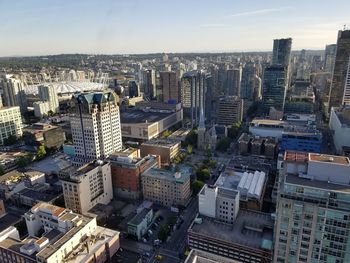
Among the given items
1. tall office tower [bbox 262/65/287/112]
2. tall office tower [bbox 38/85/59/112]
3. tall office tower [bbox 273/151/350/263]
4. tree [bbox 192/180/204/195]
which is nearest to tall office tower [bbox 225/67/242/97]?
tall office tower [bbox 262/65/287/112]

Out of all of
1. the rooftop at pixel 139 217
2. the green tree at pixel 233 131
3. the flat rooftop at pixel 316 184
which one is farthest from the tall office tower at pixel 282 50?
the flat rooftop at pixel 316 184

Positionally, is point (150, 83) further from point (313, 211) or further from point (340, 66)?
point (313, 211)

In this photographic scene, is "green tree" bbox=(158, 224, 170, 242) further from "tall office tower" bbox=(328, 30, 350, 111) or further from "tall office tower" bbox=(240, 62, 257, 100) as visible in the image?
"tall office tower" bbox=(240, 62, 257, 100)

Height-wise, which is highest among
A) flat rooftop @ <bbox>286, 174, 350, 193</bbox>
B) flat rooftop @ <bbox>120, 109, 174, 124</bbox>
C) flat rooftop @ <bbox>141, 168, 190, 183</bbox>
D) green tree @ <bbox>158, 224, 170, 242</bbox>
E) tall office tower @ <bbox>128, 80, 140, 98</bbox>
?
flat rooftop @ <bbox>286, 174, 350, 193</bbox>

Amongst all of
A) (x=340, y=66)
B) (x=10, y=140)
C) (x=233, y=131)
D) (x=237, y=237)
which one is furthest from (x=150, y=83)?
(x=237, y=237)

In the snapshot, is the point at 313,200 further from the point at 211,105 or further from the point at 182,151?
the point at 211,105
